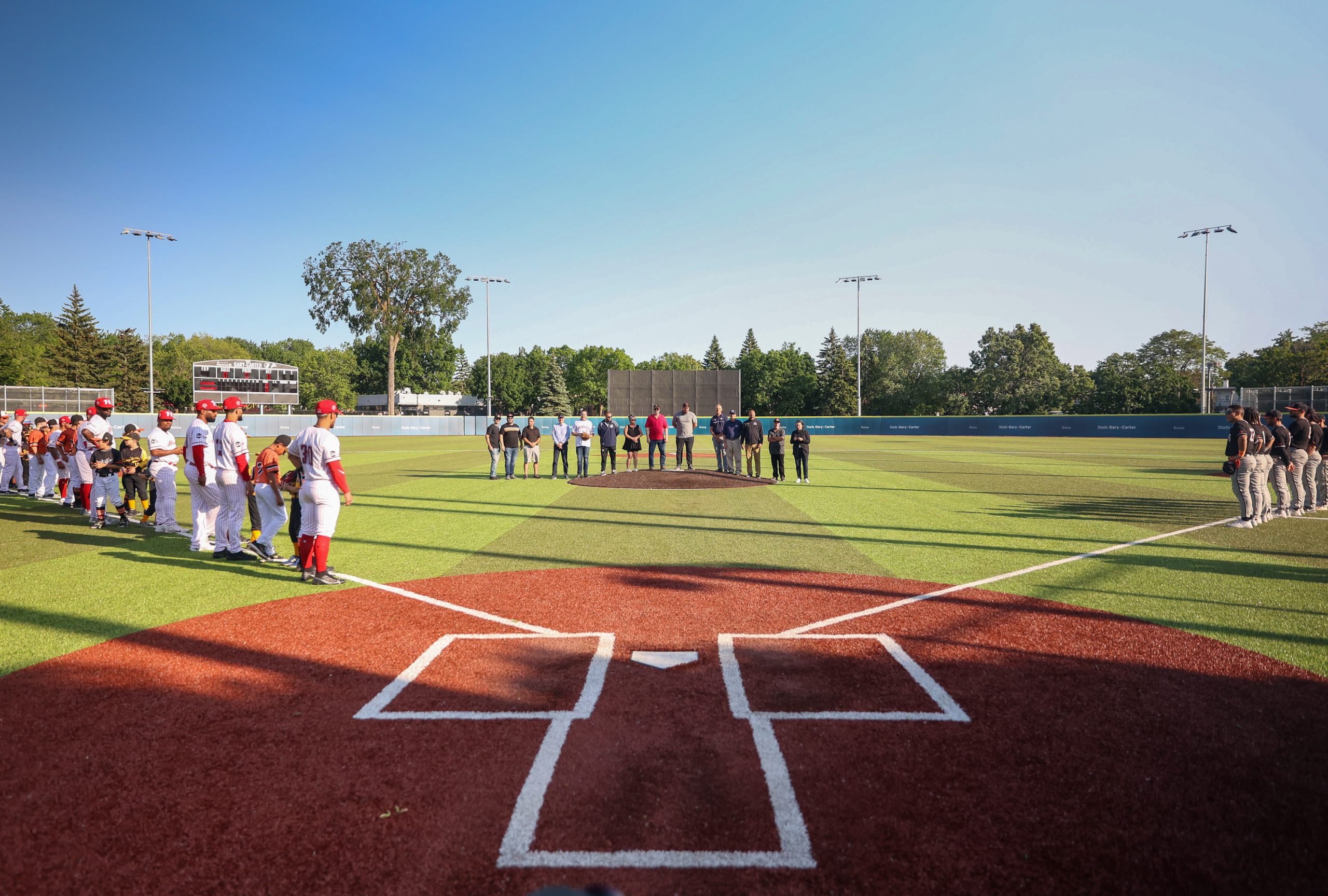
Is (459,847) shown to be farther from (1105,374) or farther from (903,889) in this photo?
(1105,374)

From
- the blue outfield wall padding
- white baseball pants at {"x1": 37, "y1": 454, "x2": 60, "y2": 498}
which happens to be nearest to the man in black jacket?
white baseball pants at {"x1": 37, "y1": 454, "x2": 60, "y2": 498}

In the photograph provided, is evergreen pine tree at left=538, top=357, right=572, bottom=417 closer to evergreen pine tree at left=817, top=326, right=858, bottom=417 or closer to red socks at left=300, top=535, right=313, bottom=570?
evergreen pine tree at left=817, top=326, right=858, bottom=417

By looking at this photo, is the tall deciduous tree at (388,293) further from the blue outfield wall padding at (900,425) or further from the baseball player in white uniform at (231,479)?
the baseball player in white uniform at (231,479)

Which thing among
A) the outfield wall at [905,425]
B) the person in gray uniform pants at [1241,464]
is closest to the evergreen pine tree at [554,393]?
the outfield wall at [905,425]

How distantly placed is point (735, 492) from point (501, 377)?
309 ft

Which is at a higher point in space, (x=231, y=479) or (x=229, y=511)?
(x=231, y=479)

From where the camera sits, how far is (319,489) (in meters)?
7.66

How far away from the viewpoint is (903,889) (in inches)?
108

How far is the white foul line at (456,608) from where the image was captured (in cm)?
623

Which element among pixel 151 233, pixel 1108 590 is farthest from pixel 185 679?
pixel 151 233

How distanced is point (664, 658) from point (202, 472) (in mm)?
7631

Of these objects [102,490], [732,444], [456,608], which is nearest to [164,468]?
[102,490]

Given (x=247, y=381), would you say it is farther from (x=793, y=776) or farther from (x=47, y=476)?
(x=793, y=776)

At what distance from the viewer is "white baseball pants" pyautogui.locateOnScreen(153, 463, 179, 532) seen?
1123 centimetres
